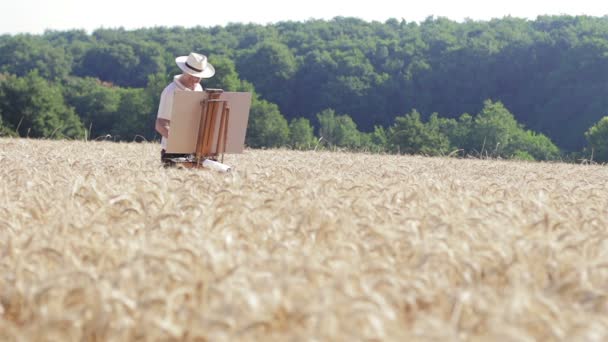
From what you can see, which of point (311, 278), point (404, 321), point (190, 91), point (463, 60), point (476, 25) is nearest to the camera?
point (404, 321)

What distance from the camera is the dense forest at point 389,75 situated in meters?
78.8

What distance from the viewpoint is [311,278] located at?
11.2 ft

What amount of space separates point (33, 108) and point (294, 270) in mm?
55096

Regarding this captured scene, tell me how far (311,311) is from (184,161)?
7692 mm

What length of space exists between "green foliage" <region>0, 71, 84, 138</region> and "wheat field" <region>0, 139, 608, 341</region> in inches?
2002

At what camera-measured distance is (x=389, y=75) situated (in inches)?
4063

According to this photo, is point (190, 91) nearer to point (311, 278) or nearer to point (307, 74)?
point (311, 278)

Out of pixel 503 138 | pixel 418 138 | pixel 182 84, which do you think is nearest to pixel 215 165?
pixel 182 84

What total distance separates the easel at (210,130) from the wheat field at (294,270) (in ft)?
13.7

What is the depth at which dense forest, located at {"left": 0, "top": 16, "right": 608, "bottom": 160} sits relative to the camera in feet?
259

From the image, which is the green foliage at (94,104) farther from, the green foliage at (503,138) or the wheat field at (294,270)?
the wheat field at (294,270)

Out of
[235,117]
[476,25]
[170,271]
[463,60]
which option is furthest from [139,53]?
[170,271]

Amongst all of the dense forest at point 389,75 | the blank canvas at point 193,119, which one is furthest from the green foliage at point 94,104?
the blank canvas at point 193,119

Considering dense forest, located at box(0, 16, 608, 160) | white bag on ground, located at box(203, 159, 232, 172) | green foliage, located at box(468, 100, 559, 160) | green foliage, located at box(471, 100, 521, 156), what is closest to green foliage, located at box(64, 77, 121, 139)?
dense forest, located at box(0, 16, 608, 160)
